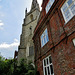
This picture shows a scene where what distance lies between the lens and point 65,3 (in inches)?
206

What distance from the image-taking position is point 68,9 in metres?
4.88

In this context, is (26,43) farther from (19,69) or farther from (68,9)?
(68,9)

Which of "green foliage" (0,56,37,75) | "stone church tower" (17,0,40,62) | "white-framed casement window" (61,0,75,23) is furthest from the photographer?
"stone church tower" (17,0,40,62)

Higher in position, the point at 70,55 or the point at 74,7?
the point at 74,7

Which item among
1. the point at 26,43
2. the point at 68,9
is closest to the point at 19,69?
the point at 68,9

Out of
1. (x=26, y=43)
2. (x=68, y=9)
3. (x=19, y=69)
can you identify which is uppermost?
(x=26, y=43)

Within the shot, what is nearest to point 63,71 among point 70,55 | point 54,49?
point 70,55

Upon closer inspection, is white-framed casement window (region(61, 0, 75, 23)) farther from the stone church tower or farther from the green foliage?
the stone church tower

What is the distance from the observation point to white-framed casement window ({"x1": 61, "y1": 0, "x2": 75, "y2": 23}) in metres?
4.52

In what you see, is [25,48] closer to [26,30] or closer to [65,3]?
[26,30]

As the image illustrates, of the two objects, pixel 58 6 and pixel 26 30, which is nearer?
pixel 58 6

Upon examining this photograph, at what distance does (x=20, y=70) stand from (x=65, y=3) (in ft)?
31.6

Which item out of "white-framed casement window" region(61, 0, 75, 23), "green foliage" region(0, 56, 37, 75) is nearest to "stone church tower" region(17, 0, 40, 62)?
→ "green foliage" region(0, 56, 37, 75)

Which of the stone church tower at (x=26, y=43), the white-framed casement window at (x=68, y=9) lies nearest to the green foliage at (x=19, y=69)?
the stone church tower at (x=26, y=43)
